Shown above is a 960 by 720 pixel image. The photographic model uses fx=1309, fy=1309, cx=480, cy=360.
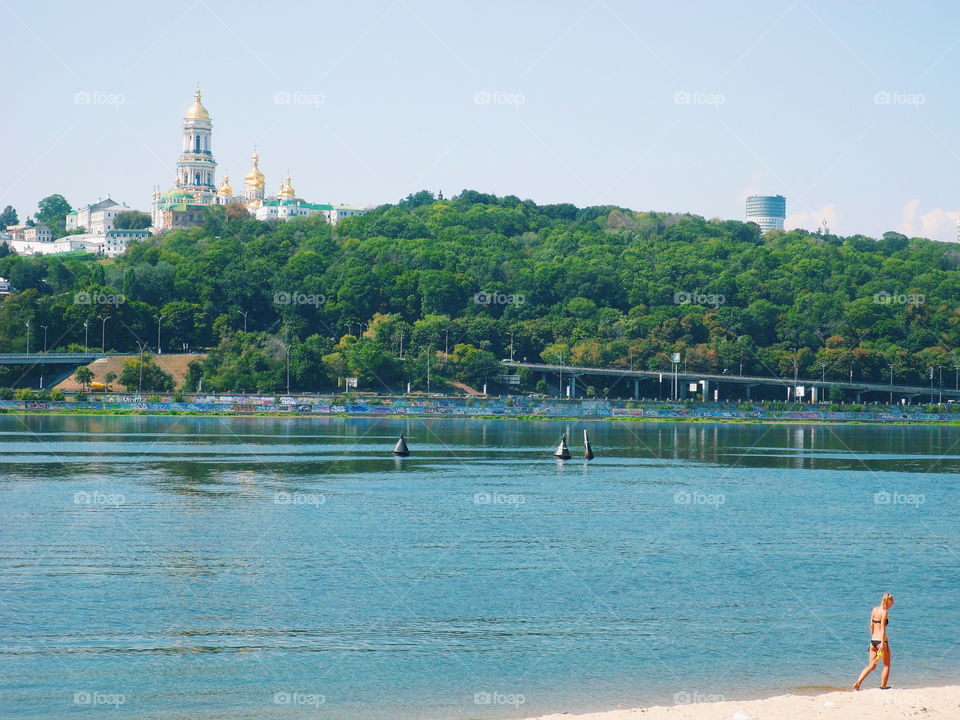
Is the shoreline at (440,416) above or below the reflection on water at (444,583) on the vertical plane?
above

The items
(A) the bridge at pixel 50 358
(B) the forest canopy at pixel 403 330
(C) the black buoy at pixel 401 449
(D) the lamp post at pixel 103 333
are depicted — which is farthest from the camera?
(D) the lamp post at pixel 103 333

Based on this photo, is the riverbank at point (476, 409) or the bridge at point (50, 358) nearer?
the riverbank at point (476, 409)

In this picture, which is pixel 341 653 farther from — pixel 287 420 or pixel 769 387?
pixel 769 387

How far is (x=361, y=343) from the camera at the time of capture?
548 ft

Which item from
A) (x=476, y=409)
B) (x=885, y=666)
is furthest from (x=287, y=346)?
(x=885, y=666)

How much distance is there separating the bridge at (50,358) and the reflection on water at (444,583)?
80.7m

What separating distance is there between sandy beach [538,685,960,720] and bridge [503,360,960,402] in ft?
481

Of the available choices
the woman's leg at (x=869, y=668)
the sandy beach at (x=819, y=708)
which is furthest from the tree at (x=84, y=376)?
the woman's leg at (x=869, y=668)

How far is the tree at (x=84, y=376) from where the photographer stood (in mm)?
156000

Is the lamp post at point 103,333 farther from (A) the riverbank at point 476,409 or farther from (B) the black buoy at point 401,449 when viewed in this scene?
(B) the black buoy at point 401,449

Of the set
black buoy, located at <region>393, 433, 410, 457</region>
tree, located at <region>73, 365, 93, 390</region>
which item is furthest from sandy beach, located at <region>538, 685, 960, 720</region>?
tree, located at <region>73, 365, 93, 390</region>

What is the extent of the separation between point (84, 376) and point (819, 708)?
142 meters

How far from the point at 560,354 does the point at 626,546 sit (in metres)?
133

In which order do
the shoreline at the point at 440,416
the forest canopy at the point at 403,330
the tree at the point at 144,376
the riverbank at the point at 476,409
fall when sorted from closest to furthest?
the shoreline at the point at 440,416, the riverbank at the point at 476,409, the tree at the point at 144,376, the forest canopy at the point at 403,330
